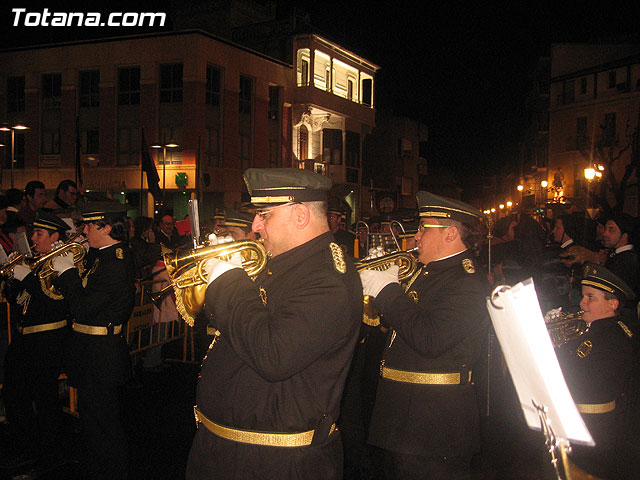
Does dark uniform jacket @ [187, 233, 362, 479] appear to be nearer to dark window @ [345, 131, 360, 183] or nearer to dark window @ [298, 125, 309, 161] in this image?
dark window @ [298, 125, 309, 161]

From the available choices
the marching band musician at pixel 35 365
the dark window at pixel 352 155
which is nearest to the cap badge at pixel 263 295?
the marching band musician at pixel 35 365

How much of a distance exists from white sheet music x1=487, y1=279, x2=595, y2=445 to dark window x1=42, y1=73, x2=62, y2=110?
107ft

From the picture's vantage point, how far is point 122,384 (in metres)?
4.50

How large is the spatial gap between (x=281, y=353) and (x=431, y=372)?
1453 millimetres

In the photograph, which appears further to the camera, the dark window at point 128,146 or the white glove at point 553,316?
the dark window at point 128,146

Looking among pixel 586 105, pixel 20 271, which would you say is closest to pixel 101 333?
pixel 20 271

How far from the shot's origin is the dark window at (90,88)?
2919 cm

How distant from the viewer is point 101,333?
4.46 m

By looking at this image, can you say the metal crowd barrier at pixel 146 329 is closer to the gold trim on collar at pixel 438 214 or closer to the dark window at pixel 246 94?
the gold trim on collar at pixel 438 214

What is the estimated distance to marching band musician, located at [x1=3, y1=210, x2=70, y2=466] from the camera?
191 inches

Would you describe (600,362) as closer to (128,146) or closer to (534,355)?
(534,355)

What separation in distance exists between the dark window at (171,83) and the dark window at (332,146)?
10115 millimetres

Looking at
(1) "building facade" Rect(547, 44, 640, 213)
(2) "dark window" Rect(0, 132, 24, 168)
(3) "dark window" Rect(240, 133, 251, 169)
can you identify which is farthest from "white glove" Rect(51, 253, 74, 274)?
(1) "building facade" Rect(547, 44, 640, 213)

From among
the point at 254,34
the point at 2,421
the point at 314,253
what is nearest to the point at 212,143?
the point at 254,34
